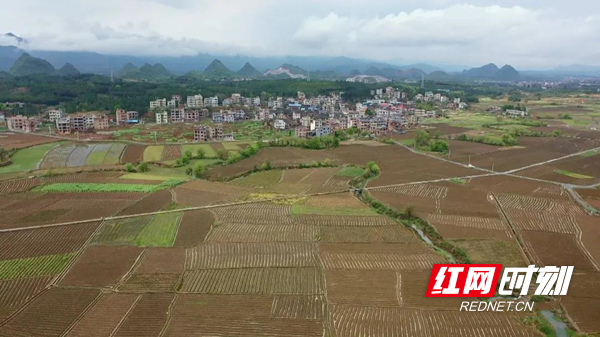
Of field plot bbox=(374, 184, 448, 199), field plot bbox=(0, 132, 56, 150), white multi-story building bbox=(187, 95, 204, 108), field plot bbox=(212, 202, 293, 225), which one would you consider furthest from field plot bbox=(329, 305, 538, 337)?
white multi-story building bbox=(187, 95, 204, 108)

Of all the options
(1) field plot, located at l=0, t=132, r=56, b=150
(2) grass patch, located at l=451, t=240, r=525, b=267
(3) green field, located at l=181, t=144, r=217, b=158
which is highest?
(3) green field, located at l=181, t=144, r=217, b=158

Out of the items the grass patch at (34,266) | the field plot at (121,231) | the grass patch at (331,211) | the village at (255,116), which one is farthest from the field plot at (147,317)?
the village at (255,116)

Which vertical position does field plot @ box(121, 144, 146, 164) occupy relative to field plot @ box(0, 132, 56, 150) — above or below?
below

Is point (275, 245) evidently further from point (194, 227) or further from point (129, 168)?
point (129, 168)

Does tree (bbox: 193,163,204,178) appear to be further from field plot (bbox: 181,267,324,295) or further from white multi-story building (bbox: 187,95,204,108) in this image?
white multi-story building (bbox: 187,95,204,108)

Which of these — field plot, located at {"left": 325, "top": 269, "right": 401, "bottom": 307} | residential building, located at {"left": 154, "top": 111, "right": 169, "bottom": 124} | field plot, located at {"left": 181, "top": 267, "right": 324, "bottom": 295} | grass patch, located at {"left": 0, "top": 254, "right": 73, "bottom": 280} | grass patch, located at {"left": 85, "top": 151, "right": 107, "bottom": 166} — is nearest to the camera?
field plot, located at {"left": 325, "top": 269, "right": 401, "bottom": 307}

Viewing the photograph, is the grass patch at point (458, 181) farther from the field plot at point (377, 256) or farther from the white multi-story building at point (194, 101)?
the white multi-story building at point (194, 101)
